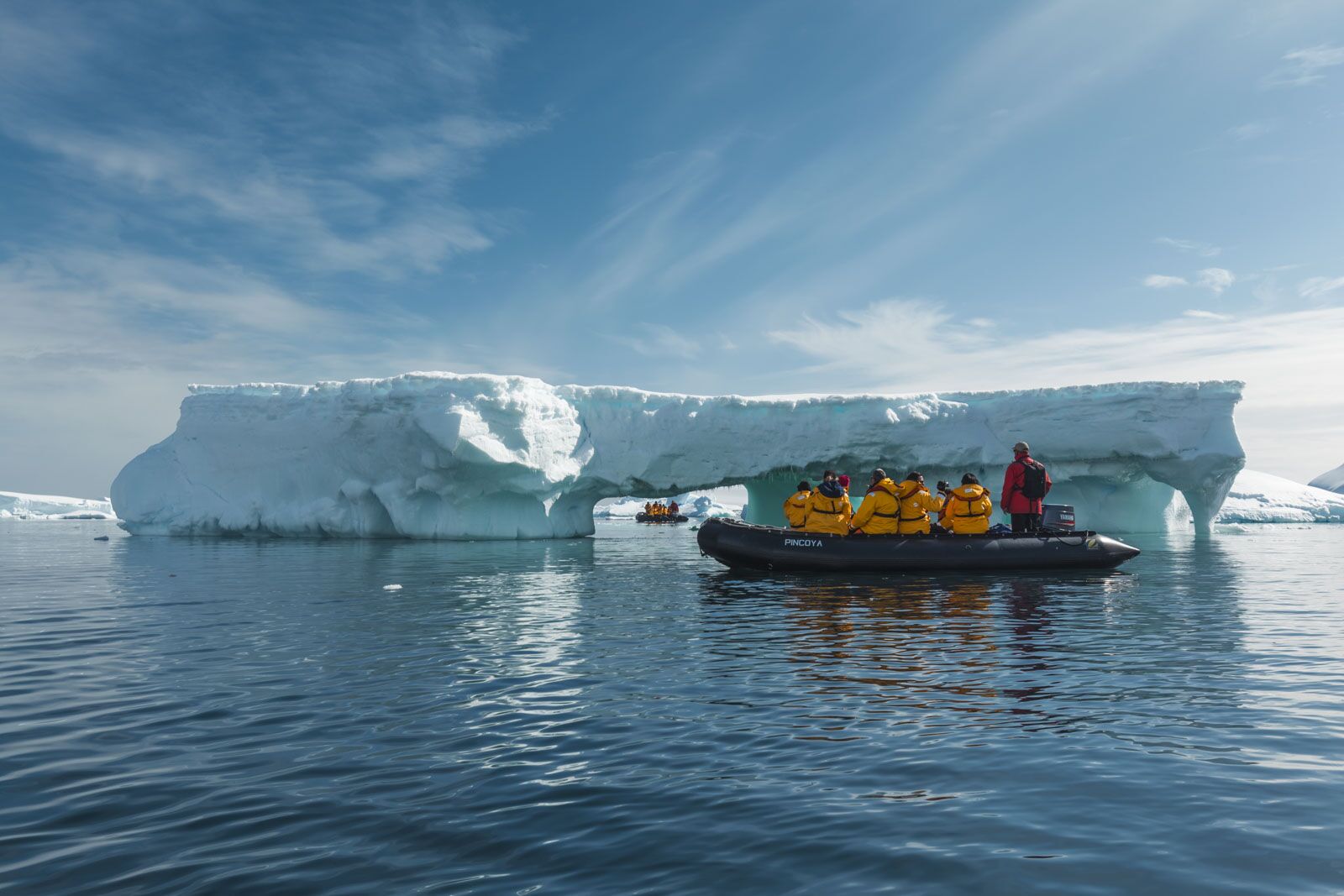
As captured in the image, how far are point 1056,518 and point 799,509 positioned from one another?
14.8ft

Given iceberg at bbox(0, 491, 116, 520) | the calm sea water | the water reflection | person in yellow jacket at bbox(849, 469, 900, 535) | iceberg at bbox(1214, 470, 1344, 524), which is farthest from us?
iceberg at bbox(0, 491, 116, 520)

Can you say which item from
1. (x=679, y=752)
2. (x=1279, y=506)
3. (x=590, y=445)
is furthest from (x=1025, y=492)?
(x=1279, y=506)

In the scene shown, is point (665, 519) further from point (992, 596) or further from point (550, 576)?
point (992, 596)

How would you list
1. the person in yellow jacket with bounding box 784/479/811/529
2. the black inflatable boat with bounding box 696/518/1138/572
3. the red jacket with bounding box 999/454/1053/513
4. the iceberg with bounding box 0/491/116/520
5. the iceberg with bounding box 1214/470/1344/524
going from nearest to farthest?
the black inflatable boat with bounding box 696/518/1138/572
the red jacket with bounding box 999/454/1053/513
the person in yellow jacket with bounding box 784/479/811/529
the iceberg with bounding box 1214/470/1344/524
the iceberg with bounding box 0/491/116/520

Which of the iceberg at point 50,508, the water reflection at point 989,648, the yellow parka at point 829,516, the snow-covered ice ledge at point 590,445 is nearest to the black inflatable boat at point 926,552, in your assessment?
the water reflection at point 989,648

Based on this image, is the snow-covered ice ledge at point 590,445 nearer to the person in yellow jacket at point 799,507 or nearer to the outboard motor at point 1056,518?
the person in yellow jacket at point 799,507

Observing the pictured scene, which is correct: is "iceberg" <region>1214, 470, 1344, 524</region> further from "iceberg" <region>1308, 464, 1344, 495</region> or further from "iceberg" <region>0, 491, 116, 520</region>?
"iceberg" <region>0, 491, 116, 520</region>

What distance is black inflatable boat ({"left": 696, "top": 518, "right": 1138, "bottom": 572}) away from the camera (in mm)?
15031

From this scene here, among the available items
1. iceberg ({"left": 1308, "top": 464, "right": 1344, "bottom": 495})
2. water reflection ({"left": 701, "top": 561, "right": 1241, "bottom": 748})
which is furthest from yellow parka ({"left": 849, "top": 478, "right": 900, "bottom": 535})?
iceberg ({"left": 1308, "top": 464, "right": 1344, "bottom": 495})

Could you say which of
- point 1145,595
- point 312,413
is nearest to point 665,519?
point 312,413

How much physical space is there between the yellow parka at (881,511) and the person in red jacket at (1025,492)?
1840 mm

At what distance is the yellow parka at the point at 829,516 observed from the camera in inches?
624

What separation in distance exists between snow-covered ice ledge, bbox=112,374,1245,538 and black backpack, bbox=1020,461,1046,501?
15.7 metres

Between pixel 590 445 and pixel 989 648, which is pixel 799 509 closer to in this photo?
pixel 989 648
